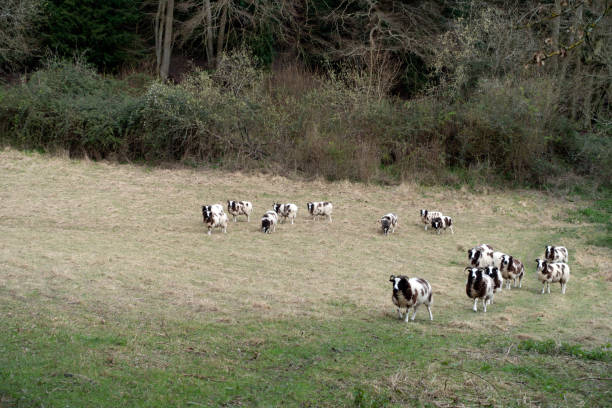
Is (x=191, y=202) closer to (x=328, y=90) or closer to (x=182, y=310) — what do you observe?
(x=328, y=90)

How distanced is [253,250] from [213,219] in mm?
2931

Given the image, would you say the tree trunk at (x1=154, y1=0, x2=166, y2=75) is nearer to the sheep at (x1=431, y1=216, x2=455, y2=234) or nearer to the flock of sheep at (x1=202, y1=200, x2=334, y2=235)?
the flock of sheep at (x1=202, y1=200, x2=334, y2=235)

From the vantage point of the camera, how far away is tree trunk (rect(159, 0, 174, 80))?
133 feet

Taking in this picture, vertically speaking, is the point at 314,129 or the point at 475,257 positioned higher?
the point at 314,129

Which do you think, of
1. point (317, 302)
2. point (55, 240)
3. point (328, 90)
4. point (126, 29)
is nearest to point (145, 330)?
point (317, 302)

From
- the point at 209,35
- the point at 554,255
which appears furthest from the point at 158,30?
the point at 554,255

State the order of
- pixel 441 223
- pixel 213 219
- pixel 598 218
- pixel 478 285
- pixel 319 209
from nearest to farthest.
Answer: pixel 478 285, pixel 213 219, pixel 441 223, pixel 319 209, pixel 598 218

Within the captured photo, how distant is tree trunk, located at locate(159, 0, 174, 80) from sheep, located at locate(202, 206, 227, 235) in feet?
69.2

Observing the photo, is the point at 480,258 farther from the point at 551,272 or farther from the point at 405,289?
the point at 405,289

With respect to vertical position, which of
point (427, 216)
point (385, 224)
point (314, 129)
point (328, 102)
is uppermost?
point (328, 102)

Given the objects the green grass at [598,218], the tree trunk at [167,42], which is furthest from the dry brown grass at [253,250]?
the tree trunk at [167,42]

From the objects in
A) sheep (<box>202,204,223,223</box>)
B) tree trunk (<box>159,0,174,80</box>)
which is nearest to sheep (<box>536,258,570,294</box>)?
sheep (<box>202,204,223,223</box>)

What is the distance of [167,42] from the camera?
4094 centimetres

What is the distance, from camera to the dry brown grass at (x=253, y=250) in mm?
12875
